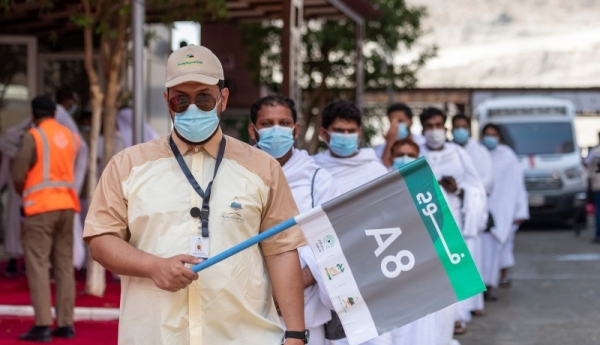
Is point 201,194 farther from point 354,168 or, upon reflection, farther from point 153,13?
point 153,13

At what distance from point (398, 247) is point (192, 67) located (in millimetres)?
982

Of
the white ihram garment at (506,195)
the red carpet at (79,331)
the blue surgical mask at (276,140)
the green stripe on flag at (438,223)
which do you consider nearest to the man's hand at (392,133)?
the red carpet at (79,331)

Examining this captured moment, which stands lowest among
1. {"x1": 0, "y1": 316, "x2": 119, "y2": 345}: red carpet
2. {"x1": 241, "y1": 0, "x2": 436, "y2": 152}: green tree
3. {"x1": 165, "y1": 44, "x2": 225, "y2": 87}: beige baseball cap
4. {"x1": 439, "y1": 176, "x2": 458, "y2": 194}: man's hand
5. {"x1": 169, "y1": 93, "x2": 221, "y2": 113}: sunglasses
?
{"x1": 0, "y1": 316, "x2": 119, "y2": 345}: red carpet

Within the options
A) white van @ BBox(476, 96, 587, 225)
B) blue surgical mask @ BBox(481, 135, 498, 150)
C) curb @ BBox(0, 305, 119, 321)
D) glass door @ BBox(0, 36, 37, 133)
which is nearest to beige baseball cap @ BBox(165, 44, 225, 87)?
curb @ BBox(0, 305, 119, 321)

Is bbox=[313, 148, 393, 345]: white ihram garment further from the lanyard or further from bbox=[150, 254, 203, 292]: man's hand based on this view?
bbox=[150, 254, 203, 292]: man's hand

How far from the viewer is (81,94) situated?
14203 mm

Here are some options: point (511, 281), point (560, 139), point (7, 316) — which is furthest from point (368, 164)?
point (560, 139)

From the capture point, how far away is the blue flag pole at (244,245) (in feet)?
11.1

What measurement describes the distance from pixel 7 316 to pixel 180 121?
647 cm

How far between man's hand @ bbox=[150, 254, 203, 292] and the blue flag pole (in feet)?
0.09

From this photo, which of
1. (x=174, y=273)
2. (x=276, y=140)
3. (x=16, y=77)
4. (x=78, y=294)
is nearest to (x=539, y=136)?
(x=16, y=77)

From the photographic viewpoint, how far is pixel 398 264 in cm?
386

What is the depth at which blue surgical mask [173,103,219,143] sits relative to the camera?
3578 mm

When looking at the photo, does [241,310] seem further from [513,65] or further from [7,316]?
[513,65]
